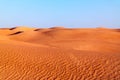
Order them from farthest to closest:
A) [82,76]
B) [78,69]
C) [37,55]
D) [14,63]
Answer: [37,55] → [14,63] → [78,69] → [82,76]

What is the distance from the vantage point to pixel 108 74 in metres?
9.66

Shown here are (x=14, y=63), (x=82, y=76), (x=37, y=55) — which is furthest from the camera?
(x=37, y=55)

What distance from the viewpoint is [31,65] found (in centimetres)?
1091

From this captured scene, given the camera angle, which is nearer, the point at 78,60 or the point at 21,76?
the point at 21,76

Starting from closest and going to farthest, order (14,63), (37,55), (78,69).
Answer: (78,69)
(14,63)
(37,55)

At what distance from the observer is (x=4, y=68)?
34.5 feet

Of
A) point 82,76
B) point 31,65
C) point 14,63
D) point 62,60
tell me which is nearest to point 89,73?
point 82,76

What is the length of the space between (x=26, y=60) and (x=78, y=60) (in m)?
2.56

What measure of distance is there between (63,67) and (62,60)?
3.03ft

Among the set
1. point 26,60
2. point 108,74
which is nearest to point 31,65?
point 26,60

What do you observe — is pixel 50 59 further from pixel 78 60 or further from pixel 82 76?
pixel 82 76

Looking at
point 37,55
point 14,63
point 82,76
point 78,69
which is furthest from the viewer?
point 37,55

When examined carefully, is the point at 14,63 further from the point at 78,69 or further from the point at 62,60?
the point at 78,69

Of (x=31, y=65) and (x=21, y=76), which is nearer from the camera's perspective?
(x=21, y=76)
